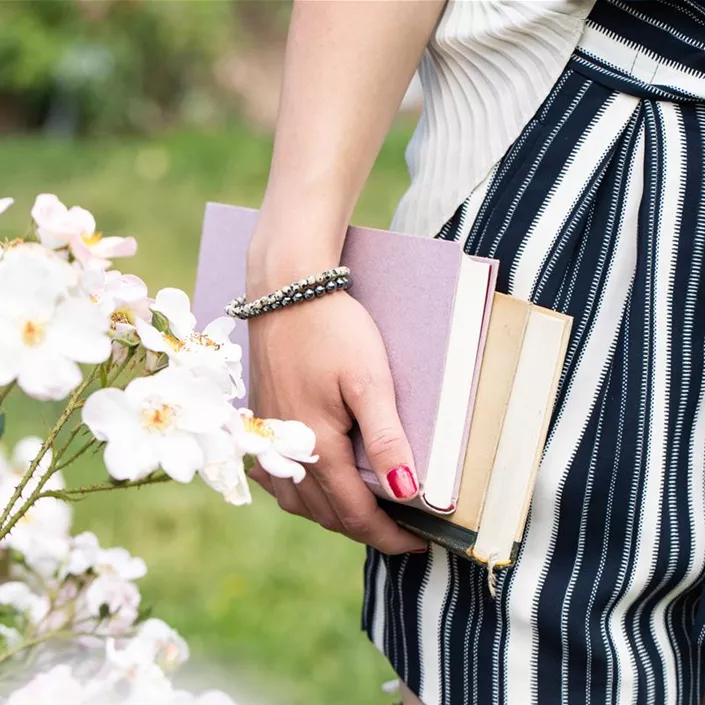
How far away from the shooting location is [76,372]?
56 centimetres

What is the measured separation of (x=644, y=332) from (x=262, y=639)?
4.86ft

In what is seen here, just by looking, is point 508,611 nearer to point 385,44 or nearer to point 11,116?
point 385,44

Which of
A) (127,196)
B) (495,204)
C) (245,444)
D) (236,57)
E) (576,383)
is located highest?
(236,57)

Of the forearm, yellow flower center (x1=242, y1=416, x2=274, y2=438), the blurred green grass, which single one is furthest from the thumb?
the blurred green grass

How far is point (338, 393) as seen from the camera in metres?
0.87

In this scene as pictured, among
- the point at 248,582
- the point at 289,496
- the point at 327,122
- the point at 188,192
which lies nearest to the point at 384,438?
the point at 289,496

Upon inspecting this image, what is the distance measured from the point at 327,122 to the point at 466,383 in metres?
0.23

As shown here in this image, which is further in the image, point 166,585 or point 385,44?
point 166,585

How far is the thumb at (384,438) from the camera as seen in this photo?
2.81ft

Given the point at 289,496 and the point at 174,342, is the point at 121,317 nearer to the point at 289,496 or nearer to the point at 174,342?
the point at 174,342

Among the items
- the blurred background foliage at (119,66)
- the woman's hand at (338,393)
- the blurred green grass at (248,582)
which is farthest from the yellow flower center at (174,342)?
the blurred background foliage at (119,66)

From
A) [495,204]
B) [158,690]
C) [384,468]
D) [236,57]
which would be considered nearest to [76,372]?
[158,690]

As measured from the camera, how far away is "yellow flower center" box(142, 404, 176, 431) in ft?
1.95

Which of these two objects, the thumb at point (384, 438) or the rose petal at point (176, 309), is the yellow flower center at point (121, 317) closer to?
the rose petal at point (176, 309)
